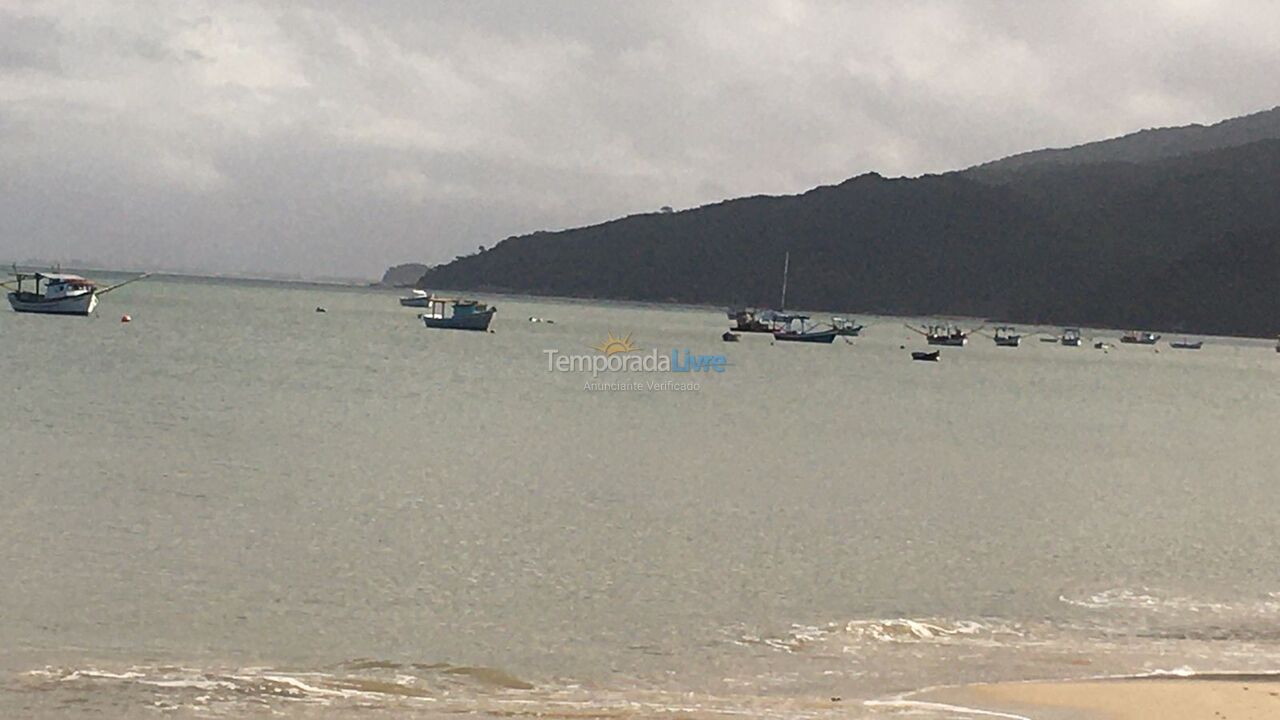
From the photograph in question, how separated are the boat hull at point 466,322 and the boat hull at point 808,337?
939 inches

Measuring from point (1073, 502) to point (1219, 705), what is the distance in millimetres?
17776

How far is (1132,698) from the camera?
1456 cm

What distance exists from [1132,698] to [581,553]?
9395 mm

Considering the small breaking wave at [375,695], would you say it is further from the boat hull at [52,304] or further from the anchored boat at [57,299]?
the boat hull at [52,304]

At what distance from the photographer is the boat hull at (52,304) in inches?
3787

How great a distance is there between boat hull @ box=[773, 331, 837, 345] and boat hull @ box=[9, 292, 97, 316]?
51516 millimetres

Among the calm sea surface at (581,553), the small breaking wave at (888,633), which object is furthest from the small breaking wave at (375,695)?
the small breaking wave at (888,633)

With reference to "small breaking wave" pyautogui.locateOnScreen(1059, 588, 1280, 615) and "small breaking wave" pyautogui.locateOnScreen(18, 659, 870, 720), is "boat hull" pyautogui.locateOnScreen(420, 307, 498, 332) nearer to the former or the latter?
"small breaking wave" pyautogui.locateOnScreen(1059, 588, 1280, 615)

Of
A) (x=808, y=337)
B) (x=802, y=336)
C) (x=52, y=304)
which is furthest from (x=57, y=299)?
(x=808, y=337)

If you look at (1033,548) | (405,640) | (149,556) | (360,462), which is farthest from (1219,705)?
(360,462)

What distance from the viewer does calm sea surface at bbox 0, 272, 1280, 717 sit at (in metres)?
15.3

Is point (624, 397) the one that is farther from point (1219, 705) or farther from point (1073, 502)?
point (1219, 705)

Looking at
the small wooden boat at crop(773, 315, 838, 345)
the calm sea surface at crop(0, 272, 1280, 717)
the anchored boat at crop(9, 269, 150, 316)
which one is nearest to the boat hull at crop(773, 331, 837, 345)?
the small wooden boat at crop(773, 315, 838, 345)

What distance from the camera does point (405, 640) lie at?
Result: 16.6 metres
